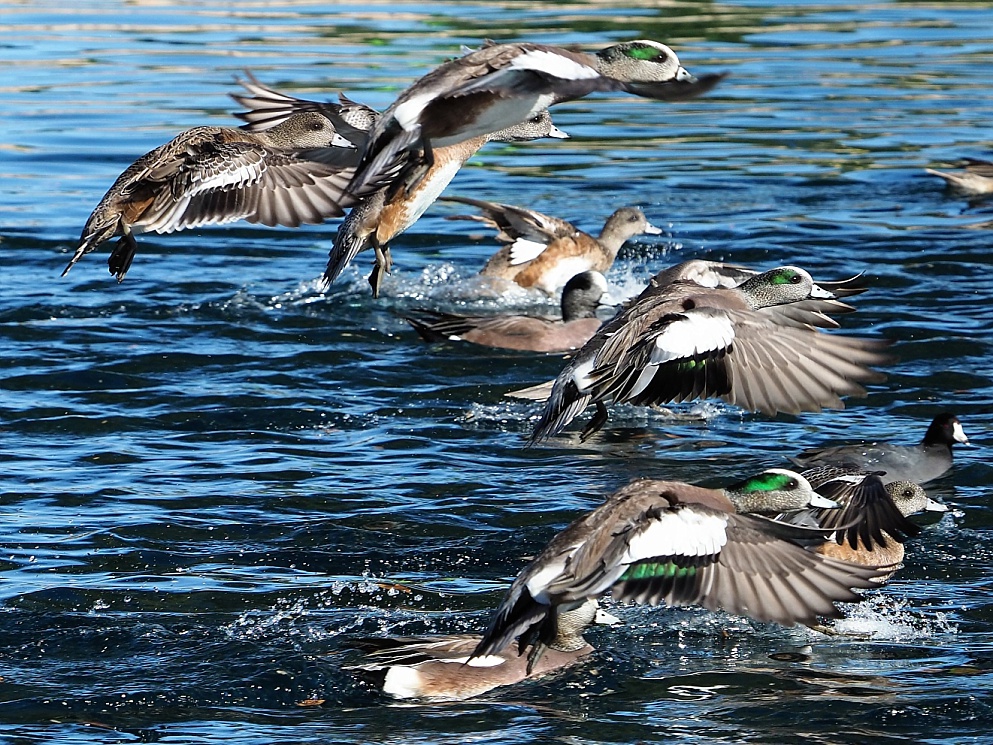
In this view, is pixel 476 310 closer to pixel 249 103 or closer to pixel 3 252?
pixel 249 103

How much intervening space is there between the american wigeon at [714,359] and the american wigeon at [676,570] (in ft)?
4.04

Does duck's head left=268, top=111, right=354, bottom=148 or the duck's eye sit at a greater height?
the duck's eye

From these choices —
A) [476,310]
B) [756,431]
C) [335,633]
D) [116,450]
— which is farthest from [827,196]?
[335,633]

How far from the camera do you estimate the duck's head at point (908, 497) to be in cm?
657

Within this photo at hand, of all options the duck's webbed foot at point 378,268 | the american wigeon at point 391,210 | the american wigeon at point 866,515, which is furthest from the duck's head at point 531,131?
the american wigeon at point 866,515

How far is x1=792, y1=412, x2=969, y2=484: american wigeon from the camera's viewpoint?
6.98 m

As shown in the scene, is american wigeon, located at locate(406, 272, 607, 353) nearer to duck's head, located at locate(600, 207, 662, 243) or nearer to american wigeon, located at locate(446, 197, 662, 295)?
american wigeon, located at locate(446, 197, 662, 295)

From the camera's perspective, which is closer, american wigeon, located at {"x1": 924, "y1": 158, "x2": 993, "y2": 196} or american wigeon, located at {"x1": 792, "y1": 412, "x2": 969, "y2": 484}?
american wigeon, located at {"x1": 792, "y1": 412, "x2": 969, "y2": 484}

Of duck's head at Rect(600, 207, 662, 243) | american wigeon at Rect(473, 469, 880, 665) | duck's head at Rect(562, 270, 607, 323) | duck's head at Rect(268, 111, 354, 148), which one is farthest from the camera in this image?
duck's head at Rect(600, 207, 662, 243)

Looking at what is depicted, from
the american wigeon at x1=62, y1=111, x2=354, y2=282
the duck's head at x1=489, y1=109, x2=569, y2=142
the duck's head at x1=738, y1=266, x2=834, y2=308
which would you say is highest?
the duck's head at x1=489, y1=109, x2=569, y2=142

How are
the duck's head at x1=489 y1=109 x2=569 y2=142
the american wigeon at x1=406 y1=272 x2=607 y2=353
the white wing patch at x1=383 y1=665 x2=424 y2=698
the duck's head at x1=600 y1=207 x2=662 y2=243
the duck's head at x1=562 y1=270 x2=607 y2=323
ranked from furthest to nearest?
the duck's head at x1=600 y1=207 x2=662 y2=243 → the duck's head at x1=562 y1=270 x2=607 y2=323 → the american wigeon at x1=406 y1=272 x2=607 y2=353 → the duck's head at x1=489 y1=109 x2=569 y2=142 → the white wing patch at x1=383 y1=665 x2=424 y2=698

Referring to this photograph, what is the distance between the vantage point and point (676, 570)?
4961 mm

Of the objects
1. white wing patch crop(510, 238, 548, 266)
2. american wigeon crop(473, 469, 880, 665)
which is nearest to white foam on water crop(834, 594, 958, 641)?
american wigeon crop(473, 469, 880, 665)

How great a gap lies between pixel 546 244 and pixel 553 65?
513 cm
